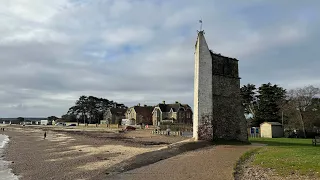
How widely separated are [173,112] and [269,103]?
37416 millimetres

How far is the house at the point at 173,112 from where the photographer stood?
9719 centimetres

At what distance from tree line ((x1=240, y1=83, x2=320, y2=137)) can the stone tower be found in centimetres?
2232

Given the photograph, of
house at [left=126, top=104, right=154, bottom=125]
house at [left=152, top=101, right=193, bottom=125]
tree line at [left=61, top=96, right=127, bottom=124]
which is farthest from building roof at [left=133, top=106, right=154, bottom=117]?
tree line at [left=61, top=96, right=127, bottom=124]

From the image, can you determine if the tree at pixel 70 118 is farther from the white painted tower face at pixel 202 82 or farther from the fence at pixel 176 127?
the white painted tower face at pixel 202 82

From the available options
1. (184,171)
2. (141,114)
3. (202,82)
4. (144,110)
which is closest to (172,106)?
(141,114)

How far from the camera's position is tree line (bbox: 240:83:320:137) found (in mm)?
54406

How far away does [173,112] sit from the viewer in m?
98.1

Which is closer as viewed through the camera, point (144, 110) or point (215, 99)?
point (215, 99)

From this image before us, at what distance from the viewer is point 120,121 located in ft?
391

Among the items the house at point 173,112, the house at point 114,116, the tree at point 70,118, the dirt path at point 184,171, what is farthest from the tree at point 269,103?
the tree at point 70,118

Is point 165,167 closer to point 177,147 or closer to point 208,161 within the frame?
point 208,161

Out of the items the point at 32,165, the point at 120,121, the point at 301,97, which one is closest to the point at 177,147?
the point at 32,165

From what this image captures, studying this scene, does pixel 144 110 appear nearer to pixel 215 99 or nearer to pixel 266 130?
pixel 266 130

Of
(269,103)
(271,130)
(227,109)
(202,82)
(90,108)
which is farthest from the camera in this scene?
(90,108)
